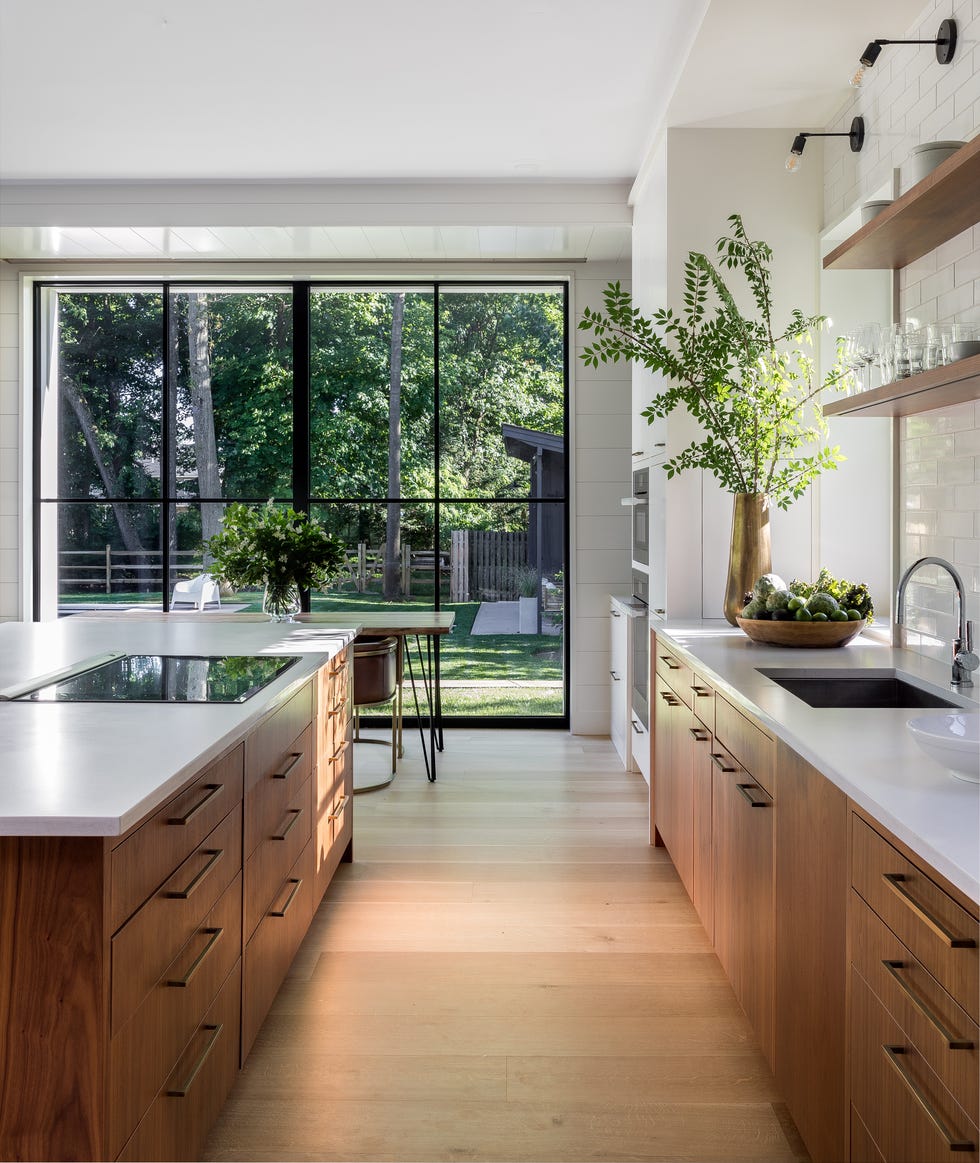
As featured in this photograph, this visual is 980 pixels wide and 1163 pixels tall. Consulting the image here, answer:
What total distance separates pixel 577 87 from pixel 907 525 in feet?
7.02

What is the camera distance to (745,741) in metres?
2.23

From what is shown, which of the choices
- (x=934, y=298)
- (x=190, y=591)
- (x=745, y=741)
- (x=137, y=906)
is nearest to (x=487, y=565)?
(x=190, y=591)

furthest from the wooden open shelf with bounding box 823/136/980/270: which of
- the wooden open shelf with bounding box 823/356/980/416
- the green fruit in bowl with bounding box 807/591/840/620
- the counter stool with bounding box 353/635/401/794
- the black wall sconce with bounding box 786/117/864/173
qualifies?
the counter stool with bounding box 353/635/401/794

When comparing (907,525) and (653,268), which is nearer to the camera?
(907,525)

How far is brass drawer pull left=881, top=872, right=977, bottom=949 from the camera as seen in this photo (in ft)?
3.67

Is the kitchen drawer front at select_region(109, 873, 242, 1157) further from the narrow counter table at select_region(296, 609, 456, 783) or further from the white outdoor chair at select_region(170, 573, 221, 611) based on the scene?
the white outdoor chair at select_region(170, 573, 221, 611)

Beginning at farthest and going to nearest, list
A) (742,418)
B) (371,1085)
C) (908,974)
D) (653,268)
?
(653,268)
(742,418)
(371,1085)
(908,974)

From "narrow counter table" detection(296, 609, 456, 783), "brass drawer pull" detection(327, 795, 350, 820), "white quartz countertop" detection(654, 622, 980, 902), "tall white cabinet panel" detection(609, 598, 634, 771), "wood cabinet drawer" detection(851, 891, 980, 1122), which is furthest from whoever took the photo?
"tall white cabinet panel" detection(609, 598, 634, 771)

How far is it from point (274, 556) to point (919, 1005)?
9.43 ft

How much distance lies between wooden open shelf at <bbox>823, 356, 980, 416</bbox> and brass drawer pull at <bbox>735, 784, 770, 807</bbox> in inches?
39.6

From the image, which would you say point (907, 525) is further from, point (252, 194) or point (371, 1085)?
point (252, 194)

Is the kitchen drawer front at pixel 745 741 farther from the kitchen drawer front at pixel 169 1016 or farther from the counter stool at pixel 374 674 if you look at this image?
the counter stool at pixel 374 674

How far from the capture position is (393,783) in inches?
186

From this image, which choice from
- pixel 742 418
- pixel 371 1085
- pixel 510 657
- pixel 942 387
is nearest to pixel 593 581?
pixel 510 657
